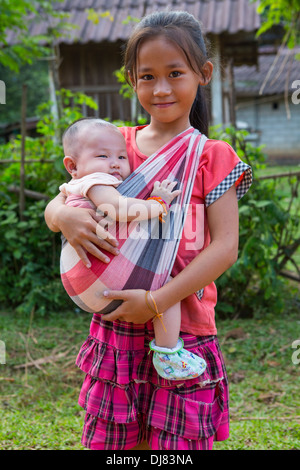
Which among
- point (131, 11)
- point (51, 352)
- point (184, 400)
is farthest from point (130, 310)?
point (131, 11)

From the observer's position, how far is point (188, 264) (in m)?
1.42

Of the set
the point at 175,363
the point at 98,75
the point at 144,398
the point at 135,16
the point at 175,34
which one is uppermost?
the point at 135,16

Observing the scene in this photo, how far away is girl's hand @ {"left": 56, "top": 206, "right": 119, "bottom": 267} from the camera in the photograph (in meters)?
1.36

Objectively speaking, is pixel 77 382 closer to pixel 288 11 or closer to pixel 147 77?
pixel 147 77

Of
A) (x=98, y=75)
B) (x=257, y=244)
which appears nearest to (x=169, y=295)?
(x=257, y=244)

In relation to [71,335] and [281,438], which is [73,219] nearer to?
[281,438]

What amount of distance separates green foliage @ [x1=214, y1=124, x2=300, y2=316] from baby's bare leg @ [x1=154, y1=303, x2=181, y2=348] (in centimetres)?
241

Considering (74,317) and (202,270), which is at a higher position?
(202,270)

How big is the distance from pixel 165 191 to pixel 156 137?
0.25 meters

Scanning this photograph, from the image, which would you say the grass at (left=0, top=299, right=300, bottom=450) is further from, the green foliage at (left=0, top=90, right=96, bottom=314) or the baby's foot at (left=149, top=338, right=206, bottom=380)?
the baby's foot at (left=149, top=338, right=206, bottom=380)

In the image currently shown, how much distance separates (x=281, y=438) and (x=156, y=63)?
1907 mm

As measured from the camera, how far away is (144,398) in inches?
59.0

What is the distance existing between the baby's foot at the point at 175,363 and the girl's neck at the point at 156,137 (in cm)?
58

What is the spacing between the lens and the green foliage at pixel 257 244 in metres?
3.81
